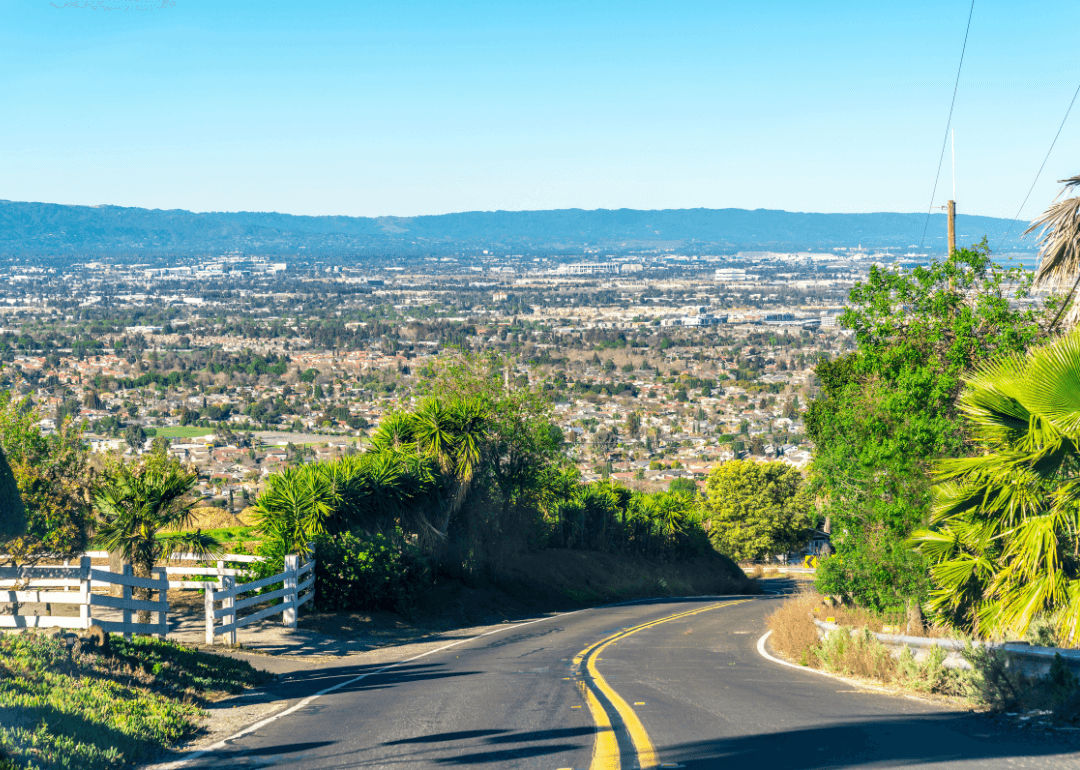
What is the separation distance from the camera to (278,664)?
49.1ft

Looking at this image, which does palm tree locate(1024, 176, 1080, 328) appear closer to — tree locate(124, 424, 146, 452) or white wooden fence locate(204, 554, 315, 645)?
white wooden fence locate(204, 554, 315, 645)

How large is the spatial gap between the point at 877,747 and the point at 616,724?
2.32m

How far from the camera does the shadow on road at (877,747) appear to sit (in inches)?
311

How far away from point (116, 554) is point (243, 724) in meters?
7.29

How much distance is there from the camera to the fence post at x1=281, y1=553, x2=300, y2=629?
58.6 feet

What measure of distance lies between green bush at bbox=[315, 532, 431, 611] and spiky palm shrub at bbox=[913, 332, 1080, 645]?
12270 mm

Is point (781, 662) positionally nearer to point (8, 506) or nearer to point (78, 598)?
point (78, 598)

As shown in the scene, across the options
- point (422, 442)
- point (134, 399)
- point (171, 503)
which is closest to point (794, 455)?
point (134, 399)

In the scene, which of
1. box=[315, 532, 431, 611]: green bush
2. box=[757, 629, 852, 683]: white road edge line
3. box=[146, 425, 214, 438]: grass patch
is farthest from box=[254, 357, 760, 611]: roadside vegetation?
box=[146, 425, 214, 438]: grass patch

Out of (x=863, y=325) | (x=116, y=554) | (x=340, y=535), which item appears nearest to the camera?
(x=116, y=554)

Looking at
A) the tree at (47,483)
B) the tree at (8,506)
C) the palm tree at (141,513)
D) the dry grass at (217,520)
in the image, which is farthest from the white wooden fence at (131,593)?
the dry grass at (217,520)

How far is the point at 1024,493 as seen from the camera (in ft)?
33.9

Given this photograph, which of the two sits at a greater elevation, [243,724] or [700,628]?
[243,724]

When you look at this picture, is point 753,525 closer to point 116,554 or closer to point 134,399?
point 116,554
